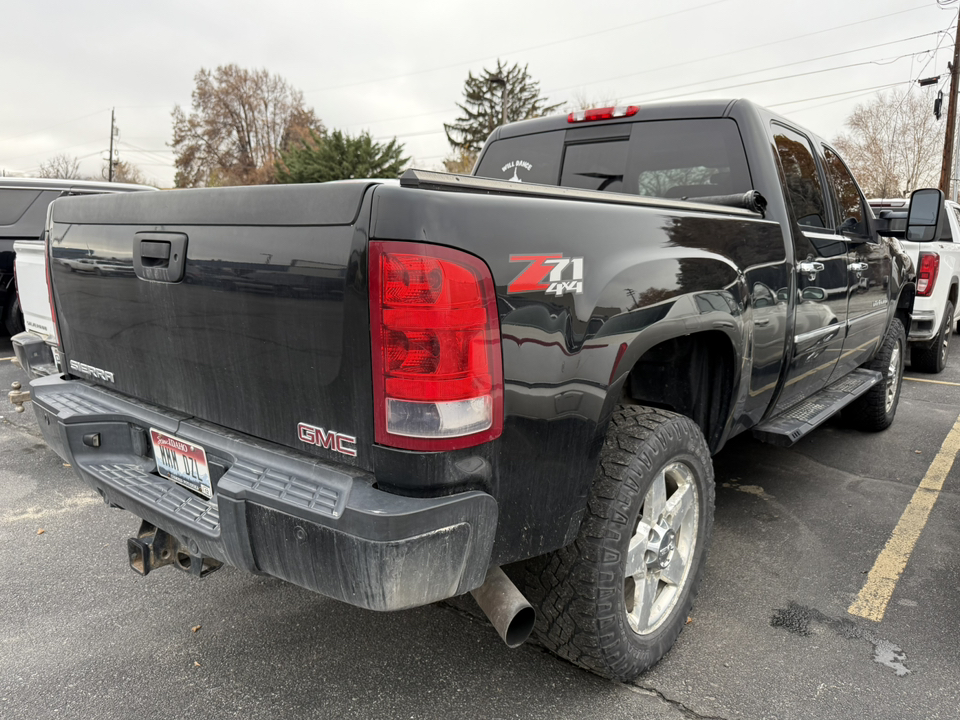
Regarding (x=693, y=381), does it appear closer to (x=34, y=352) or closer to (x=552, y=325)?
(x=552, y=325)

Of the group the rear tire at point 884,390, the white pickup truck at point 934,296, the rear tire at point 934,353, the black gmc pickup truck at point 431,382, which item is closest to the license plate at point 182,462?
the black gmc pickup truck at point 431,382

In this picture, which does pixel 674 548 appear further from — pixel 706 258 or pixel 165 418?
pixel 165 418

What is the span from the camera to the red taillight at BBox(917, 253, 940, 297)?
698 centimetres

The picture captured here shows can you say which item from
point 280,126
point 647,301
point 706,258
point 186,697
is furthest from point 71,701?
point 280,126

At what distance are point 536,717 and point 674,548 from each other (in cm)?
73

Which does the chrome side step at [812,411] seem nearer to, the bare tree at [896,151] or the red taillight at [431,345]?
the red taillight at [431,345]

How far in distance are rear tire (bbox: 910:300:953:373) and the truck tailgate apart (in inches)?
305

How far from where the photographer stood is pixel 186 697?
89.0 inches

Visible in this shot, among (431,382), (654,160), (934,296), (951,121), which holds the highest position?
(951,121)

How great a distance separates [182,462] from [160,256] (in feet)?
2.05

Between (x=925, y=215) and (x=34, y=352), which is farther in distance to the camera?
(x=925, y=215)

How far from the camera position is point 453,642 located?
256 centimetres

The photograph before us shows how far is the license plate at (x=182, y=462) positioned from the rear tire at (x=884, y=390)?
15.0 feet

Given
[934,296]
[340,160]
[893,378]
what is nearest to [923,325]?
[934,296]
